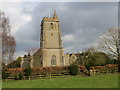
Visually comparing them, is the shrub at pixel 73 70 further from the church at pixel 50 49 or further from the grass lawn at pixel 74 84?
the church at pixel 50 49

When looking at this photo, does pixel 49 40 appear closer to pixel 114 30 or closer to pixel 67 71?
pixel 114 30

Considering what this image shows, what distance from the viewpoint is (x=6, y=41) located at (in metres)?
25.5

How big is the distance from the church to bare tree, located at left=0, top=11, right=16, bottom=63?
78.1ft

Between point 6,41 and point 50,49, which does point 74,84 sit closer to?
point 6,41

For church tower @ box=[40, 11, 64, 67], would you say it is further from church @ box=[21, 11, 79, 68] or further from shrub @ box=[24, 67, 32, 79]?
shrub @ box=[24, 67, 32, 79]

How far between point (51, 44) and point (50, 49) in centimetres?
170

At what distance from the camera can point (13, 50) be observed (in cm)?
2702

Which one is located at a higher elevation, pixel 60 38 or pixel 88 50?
pixel 60 38

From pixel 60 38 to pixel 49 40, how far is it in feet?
12.1

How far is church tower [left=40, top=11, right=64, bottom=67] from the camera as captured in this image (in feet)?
169

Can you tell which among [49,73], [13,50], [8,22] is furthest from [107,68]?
[8,22]

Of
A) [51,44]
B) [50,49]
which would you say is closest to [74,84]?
[50,49]

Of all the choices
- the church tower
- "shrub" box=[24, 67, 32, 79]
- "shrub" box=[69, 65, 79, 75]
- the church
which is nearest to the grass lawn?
"shrub" box=[24, 67, 32, 79]

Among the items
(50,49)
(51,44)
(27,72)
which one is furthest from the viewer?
(51,44)
